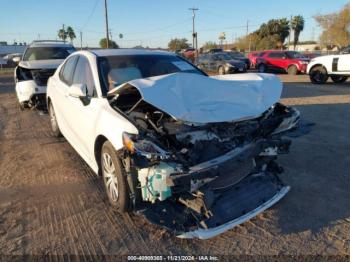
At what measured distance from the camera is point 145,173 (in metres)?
3.17

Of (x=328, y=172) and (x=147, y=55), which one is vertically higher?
(x=147, y=55)

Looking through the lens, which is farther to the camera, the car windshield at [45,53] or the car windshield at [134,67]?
the car windshield at [45,53]

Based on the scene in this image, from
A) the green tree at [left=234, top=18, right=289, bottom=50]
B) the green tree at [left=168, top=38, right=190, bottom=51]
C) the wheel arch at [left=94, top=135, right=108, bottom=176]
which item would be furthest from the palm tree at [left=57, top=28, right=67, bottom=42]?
the wheel arch at [left=94, top=135, right=108, bottom=176]

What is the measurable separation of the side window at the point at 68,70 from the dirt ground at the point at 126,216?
1235mm

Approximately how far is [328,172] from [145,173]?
294 cm

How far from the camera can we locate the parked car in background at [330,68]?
14.4 metres

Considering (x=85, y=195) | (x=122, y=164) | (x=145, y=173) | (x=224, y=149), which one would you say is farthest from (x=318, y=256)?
(x=85, y=195)

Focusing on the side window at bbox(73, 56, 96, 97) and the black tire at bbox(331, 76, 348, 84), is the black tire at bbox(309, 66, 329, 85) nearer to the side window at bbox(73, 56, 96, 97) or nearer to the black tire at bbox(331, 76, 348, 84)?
the black tire at bbox(331, 76, 348, 84)

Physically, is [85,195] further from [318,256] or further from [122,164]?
[318,256]

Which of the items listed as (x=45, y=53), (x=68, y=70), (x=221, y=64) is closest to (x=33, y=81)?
(x=45, y=53)

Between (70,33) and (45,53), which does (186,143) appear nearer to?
(45,53)

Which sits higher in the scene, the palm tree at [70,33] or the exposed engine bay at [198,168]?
Answer: the palm tree at [70,33]

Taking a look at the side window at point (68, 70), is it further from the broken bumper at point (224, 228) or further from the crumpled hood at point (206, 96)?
the broken bumper at point (224, 228)

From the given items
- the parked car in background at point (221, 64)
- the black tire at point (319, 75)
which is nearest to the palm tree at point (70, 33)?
the parked car in background at point (221, 64)
